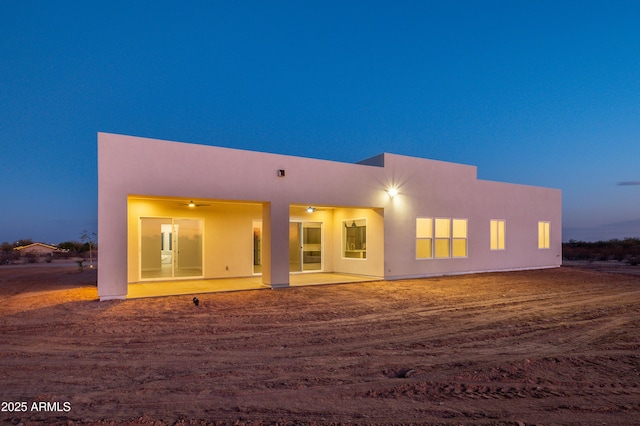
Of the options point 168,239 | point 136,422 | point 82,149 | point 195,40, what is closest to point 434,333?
point 136,422

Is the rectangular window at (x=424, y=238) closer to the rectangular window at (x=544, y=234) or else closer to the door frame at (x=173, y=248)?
the rectangular window at (x=544, y=234)

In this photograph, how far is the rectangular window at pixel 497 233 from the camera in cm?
1630

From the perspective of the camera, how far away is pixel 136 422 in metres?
3.14

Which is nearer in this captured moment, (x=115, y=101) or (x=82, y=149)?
(x=82, y=149)

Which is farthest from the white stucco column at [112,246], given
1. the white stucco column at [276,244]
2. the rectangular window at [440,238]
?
the rectangular window at [440,238]

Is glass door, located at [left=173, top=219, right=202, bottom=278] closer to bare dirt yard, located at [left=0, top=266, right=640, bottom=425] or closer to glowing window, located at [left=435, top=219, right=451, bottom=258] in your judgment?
bare dirt yard, located at [left=0, top=266, right=640, bottom=425]

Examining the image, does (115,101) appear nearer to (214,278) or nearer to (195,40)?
(195,40)

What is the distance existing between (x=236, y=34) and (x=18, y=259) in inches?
830

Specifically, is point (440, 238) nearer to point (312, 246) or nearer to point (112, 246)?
point (312, 246)

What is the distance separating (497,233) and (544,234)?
→ 11.7 ft

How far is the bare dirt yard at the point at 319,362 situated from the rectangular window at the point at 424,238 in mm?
5254

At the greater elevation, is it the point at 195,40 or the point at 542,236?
the point at 195,40

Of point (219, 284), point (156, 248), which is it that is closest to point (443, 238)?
point (219, 284)

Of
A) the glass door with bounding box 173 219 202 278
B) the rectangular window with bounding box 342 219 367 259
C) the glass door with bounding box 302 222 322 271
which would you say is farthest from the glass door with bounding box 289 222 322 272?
the glass door with bounding box 173 219 202 278
